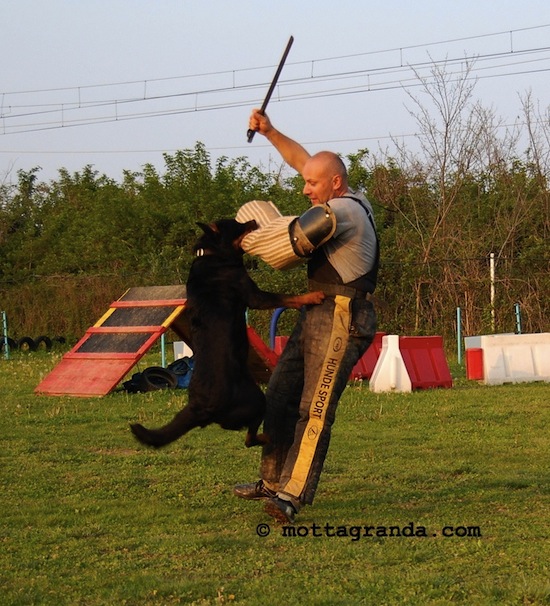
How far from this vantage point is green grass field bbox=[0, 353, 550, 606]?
144 inches

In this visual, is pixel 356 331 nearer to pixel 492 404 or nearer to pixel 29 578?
pixel 29 578

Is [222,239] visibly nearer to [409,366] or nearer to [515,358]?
[409,366]

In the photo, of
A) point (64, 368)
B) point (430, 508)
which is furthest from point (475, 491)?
point (64, 368)

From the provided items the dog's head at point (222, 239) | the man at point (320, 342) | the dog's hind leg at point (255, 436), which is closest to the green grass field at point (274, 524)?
the man at point (320, 342)

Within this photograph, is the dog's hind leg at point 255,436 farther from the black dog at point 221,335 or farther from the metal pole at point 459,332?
the metal pole at point 459,332

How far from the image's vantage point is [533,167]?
22.2 m

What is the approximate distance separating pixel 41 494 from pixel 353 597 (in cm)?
268

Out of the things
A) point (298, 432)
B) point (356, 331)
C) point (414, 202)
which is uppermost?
point (414, 202)

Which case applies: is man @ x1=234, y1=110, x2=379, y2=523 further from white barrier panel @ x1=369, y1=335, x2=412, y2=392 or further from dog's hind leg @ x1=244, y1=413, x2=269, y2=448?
white barrier panel @ x1=369, y1=335, x2=412, y2=392

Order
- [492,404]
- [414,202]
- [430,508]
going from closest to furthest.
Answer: [430,508] < [492,404] < [414,202]

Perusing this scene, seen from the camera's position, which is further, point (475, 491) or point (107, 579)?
Answer: point (475, 491)

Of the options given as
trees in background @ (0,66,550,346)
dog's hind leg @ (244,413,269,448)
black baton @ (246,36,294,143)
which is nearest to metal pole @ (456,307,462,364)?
trees in background @ (0,66,550,346)

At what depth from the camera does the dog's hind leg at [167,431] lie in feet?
14.7

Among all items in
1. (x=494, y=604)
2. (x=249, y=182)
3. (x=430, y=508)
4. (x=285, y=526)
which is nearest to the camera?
(x=494, y=604)
